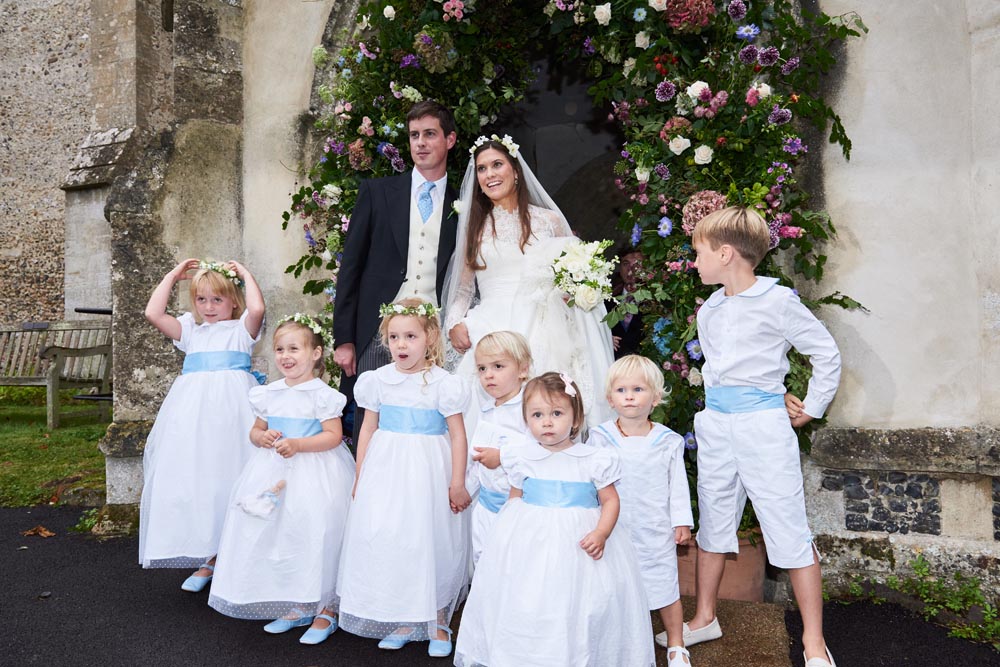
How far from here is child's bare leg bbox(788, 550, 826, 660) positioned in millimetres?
2934

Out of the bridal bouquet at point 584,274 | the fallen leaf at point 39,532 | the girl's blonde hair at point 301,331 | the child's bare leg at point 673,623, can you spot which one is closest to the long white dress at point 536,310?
the bridal bouquet at point 584,274

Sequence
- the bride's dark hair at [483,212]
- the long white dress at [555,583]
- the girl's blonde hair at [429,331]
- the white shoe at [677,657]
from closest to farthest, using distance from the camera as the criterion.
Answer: the long white dress at [555,583]
the white shoe at [677,657]
the girl's blonde hair at [429,331]
the bride's dark hair at [483,212]

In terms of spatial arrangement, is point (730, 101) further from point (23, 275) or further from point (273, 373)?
point (23, 275)

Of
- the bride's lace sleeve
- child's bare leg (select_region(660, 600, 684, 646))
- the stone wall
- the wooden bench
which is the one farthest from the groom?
the stone wall

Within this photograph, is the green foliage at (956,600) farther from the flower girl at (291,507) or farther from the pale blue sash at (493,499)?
the flower girl at (291,507)

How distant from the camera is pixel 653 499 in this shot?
3014 millimetres

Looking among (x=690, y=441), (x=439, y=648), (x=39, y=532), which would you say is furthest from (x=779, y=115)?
(x=39, y=532)

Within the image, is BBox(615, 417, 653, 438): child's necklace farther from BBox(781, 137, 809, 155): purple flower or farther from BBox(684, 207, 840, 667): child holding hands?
BBox(781, 137, 809, 155): purple flower

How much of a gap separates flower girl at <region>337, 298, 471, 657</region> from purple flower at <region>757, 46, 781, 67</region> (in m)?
2.11

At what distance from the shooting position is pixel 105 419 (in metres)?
10.1

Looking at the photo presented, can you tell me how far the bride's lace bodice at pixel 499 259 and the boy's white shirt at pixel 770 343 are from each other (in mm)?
1195

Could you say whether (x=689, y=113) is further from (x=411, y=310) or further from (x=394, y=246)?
(x=411, y=310)

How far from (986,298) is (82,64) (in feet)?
63.2

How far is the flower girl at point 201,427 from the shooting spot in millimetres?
3852
